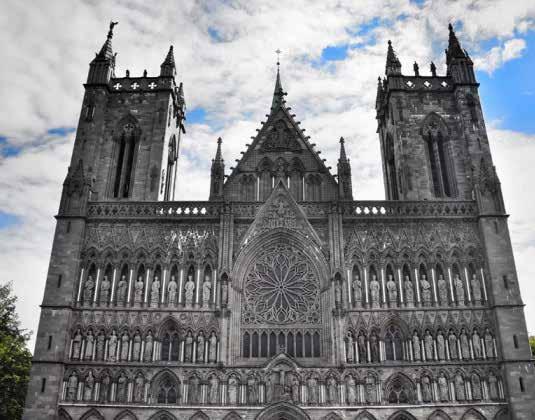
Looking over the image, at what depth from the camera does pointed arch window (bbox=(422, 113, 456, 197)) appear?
31516 mm

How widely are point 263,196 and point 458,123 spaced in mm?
13063

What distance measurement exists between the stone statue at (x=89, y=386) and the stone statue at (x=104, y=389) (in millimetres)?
418

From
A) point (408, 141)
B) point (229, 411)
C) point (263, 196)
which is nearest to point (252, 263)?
point (263, 196)

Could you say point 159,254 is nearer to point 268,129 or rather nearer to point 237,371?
point 237,371

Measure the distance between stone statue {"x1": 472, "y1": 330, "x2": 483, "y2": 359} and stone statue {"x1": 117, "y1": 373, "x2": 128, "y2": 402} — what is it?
16966mm

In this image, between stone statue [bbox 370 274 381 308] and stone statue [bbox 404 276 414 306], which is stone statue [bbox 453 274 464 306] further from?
stone statue [bbox 370 274 381 308]

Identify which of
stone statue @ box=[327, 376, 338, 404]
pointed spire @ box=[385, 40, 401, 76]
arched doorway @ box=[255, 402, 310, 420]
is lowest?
arched doorway @ box=[255, 402, 310, 420]

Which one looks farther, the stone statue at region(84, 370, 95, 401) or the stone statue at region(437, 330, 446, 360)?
the stone statue at region(437, 330, 446, 360)

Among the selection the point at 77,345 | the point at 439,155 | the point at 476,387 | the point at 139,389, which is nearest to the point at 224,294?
the point at 139,389

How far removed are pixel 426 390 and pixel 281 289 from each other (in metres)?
8.49

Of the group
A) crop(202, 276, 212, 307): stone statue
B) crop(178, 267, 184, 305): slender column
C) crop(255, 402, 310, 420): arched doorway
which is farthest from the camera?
crop(178, 267, 184, 305): slender column

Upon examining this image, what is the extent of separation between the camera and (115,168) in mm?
32281

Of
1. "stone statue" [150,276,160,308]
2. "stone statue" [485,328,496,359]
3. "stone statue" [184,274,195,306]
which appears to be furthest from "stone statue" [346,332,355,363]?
"stone statue" [150,276,160,308]

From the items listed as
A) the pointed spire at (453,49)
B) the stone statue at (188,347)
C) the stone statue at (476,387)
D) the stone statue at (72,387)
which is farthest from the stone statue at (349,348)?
the pointed spire at (453,49)
